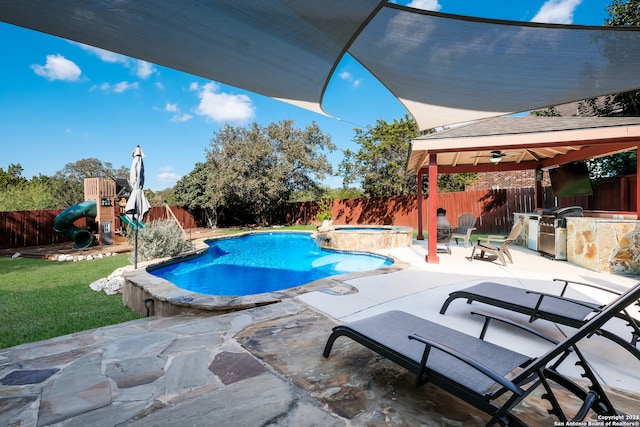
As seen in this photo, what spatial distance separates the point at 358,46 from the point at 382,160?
15.4 metres

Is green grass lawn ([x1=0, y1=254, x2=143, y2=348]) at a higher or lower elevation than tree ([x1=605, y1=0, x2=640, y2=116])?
lower

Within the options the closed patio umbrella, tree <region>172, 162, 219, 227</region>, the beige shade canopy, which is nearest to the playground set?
the closed patio umbrella

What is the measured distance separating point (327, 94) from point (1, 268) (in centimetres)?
1063

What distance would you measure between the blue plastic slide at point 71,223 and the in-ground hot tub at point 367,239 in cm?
906

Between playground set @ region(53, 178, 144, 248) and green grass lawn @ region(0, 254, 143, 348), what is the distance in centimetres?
354

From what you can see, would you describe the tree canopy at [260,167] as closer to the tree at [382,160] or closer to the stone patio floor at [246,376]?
the tree at [382,160]

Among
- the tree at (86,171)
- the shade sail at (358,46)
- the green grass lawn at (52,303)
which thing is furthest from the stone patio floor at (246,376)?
the tree at (86,171)

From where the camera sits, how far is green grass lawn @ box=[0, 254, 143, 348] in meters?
3.96

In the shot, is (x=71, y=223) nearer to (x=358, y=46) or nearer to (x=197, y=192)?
(x=197, y=192)

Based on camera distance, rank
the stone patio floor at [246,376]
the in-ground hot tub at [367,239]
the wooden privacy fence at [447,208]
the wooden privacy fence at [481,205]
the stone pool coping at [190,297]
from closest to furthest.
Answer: the stone patio floor at [246,376] < the stone pool coping at [190,297] < the in-ground hot tub at [367,239] < the wooden privacy fence at [481,205] < the wooden privacy fence at [447,208]

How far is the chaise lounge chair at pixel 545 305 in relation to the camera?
2420mm

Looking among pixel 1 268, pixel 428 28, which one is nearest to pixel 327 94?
pixel 428 28

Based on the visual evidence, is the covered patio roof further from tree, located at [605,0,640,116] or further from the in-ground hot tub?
tree, located at [605,0,640,116]

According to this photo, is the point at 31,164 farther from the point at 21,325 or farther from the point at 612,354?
the point at 612,354
